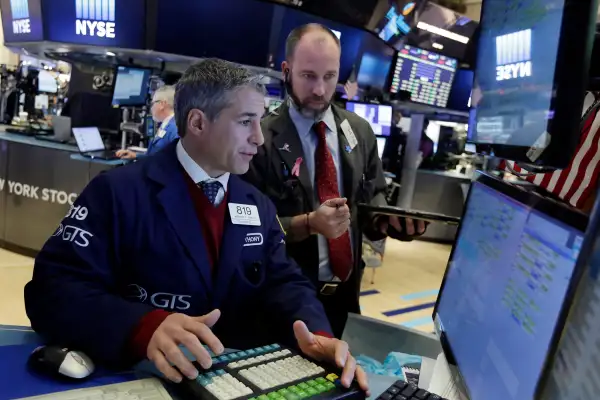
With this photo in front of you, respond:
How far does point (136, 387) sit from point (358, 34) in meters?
5.80

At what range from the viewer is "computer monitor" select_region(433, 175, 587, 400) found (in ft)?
2.27

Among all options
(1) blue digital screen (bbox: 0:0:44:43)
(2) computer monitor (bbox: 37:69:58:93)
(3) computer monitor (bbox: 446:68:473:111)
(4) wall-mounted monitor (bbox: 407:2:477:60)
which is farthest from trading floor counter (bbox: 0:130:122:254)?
(3) computer monitor (bbox: 446:68:473:111)

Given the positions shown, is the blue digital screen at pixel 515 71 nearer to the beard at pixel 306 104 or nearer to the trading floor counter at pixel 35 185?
the beard at pixel 306 104

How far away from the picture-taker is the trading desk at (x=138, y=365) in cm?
92

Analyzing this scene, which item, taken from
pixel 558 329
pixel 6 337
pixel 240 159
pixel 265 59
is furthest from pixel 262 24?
pixel 558 329

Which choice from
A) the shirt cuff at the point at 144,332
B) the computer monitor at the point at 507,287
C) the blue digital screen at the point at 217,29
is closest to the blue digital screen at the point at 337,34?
the blue digital screen at the point at 217,29

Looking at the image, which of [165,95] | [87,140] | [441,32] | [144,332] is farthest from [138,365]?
[441,32]

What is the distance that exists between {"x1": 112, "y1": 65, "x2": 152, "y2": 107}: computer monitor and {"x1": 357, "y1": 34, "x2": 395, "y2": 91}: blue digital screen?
8.71ft

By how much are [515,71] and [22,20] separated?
5.54m

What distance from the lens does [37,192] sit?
186 inches

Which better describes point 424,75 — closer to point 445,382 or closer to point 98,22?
point 98,22

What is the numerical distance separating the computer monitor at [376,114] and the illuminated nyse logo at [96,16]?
2.97m

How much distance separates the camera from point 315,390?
0.92 meters

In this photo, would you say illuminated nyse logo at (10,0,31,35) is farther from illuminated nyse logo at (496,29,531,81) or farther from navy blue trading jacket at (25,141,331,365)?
illuminated nyse logo at (496,29,531,81)
